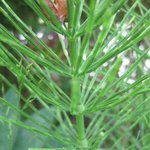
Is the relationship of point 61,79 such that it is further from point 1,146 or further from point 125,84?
point 125,84

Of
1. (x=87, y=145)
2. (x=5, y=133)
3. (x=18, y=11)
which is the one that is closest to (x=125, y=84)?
(x=87, y=145)

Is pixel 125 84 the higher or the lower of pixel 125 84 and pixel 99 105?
the higher

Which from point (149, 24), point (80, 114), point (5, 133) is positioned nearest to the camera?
point (149, 24)

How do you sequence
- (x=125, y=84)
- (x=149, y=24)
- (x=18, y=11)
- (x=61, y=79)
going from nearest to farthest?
(x=149, y=24), (x=125, y=84), (x=18, y=11), (x=61, y=79)

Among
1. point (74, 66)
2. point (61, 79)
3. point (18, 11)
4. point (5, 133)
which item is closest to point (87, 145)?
point (74, 66)

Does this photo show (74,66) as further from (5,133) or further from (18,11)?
(18,11)

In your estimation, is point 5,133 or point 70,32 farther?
point 5,133

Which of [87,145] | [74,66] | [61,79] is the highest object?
[61,79]

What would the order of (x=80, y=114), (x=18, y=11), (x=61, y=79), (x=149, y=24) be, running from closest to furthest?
(x=149, y=24) < (x=80, y=114) < (x=18, y=11) < (x=61, y=79)

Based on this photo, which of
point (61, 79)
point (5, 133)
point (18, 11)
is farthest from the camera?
point (61, 79)
